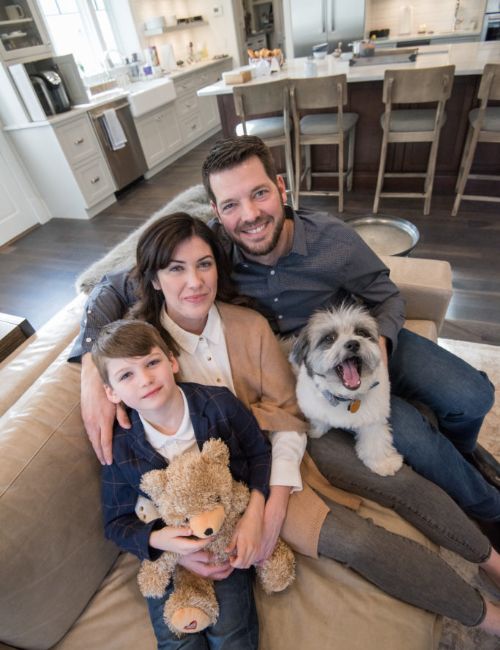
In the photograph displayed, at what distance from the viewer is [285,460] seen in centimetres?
99

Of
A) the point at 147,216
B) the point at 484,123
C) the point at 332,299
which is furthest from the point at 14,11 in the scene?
the point at 332,299

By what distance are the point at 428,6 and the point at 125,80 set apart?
4231mm

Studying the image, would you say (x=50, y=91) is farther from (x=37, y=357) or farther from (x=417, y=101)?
(x=37, y=357)

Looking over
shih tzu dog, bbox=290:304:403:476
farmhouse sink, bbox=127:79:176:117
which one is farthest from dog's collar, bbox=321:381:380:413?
farmhouse sink, bbox=127:79:176:117

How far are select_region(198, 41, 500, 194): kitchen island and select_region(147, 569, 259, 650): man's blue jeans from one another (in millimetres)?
3181

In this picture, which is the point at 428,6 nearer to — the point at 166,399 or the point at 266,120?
the point at 266,120

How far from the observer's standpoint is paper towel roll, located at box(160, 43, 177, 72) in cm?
530

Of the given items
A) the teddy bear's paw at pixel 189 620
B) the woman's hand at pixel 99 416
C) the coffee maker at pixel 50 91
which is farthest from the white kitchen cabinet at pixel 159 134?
the teddy bear's paw at pixel 189 620

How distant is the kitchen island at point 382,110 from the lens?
293cm

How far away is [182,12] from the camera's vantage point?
5.98 meters

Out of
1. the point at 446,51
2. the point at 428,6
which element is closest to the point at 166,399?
the point at 446,51

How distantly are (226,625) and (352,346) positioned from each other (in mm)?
686

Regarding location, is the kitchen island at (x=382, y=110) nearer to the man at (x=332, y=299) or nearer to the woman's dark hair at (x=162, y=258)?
the man at (x=332, y=299)

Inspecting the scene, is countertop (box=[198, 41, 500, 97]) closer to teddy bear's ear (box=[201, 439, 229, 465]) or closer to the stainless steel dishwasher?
the stainless steel dishwasher
